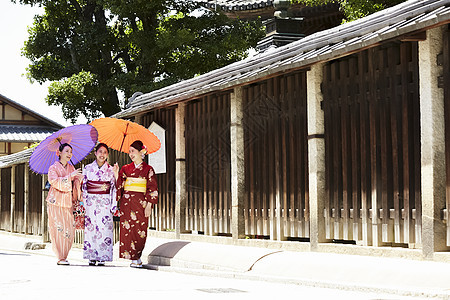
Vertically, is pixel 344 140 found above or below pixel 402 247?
above

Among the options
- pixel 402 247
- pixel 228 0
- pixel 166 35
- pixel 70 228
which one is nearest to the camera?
pixel 402 247

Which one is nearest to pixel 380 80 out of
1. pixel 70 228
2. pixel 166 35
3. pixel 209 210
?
pixel 209 210

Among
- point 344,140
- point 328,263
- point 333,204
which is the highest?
point 344,140

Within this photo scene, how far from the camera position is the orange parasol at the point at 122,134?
12.7 meters

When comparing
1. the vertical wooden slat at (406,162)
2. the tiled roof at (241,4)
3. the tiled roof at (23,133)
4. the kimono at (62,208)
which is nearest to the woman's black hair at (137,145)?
the kimono at (62,208)

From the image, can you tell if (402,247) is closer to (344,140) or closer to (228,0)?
(344,140)

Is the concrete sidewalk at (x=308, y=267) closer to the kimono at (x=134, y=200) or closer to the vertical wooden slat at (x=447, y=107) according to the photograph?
the kimono at (x=134, y=200)

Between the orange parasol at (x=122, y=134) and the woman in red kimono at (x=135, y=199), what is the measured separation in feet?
2.37

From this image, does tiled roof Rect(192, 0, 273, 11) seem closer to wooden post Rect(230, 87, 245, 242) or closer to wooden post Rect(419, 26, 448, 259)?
wooden post Rect(230, 87, 245, 242)

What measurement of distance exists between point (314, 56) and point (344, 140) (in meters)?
1.11

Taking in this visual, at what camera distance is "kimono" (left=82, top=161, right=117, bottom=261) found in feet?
39.4

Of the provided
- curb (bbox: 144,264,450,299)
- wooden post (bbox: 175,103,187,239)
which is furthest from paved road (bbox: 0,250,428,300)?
wooden post (bbox: 175,103,187,239)

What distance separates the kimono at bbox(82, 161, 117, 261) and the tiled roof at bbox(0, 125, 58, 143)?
25920 mm

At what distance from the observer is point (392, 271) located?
7527 millimetres
